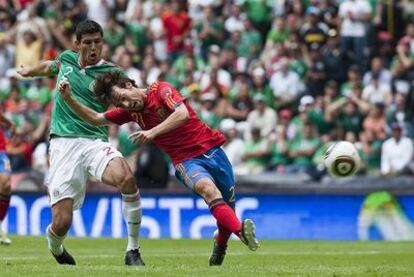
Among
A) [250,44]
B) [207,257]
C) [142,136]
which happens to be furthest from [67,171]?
[250,44]

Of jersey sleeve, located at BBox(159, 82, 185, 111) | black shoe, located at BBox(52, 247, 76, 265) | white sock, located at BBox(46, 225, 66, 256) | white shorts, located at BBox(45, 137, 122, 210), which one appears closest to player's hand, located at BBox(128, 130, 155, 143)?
jersey sleeve, located at BBox(159, 82, 185, 111)

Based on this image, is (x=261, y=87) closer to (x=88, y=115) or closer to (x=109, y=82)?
(x=88, y=115)

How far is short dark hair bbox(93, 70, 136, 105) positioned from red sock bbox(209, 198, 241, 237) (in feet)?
5.31

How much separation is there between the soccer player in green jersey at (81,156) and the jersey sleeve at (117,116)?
1.33 feet

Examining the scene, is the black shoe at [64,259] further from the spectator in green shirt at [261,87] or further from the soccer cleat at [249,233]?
the spectator in green shirt at [261,87]

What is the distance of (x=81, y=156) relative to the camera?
1338 centimetres

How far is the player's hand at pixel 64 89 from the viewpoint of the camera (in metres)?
12.9

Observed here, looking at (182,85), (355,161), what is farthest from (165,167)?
(355,161)

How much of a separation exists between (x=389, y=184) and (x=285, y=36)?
6.10m

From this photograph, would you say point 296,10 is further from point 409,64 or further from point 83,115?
point 83,115

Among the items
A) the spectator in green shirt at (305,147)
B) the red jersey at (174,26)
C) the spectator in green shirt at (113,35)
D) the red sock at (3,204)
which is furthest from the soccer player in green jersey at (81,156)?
the spectator in green shirt at (113,35)

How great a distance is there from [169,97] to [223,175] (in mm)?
1134

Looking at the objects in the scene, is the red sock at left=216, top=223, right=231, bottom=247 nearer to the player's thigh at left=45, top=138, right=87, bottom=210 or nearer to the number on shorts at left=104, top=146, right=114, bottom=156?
the number on shorts at left=104, top=146, right=114, bottom=156

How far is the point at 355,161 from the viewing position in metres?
13.9
